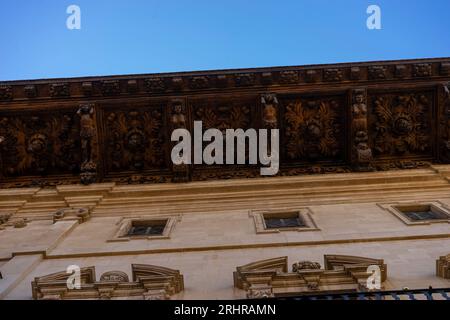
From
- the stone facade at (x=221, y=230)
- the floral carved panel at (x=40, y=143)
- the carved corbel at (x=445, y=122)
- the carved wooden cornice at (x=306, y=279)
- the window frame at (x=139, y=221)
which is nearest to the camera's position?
the carved wooden cornice at (x=306, y=279)

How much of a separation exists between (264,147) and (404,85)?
465cm

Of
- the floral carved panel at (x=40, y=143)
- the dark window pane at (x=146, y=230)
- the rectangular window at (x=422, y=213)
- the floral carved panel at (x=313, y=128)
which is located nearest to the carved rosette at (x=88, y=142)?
the floral carved panel at (x=40, y=143)

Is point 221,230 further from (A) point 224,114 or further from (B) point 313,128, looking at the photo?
(B) point 313,128

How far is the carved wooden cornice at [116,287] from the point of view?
8.38 m

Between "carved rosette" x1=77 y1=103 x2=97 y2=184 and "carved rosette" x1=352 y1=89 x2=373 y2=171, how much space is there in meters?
7.84

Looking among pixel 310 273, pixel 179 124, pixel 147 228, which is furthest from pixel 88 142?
pixel 310 273

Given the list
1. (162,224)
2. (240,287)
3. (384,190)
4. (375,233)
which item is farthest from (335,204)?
(240,287)

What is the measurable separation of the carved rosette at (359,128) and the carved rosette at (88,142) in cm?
784

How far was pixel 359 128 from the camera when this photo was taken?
50.3 feet

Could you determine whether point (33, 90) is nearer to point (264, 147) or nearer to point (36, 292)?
point (264, 147)

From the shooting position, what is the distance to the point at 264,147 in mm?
15438

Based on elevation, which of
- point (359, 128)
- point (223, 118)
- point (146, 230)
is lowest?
point (146, 230)

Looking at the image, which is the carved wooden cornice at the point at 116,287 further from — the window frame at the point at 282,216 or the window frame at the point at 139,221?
the window frame at the point at 282,216

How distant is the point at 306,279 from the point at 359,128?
792 cm
